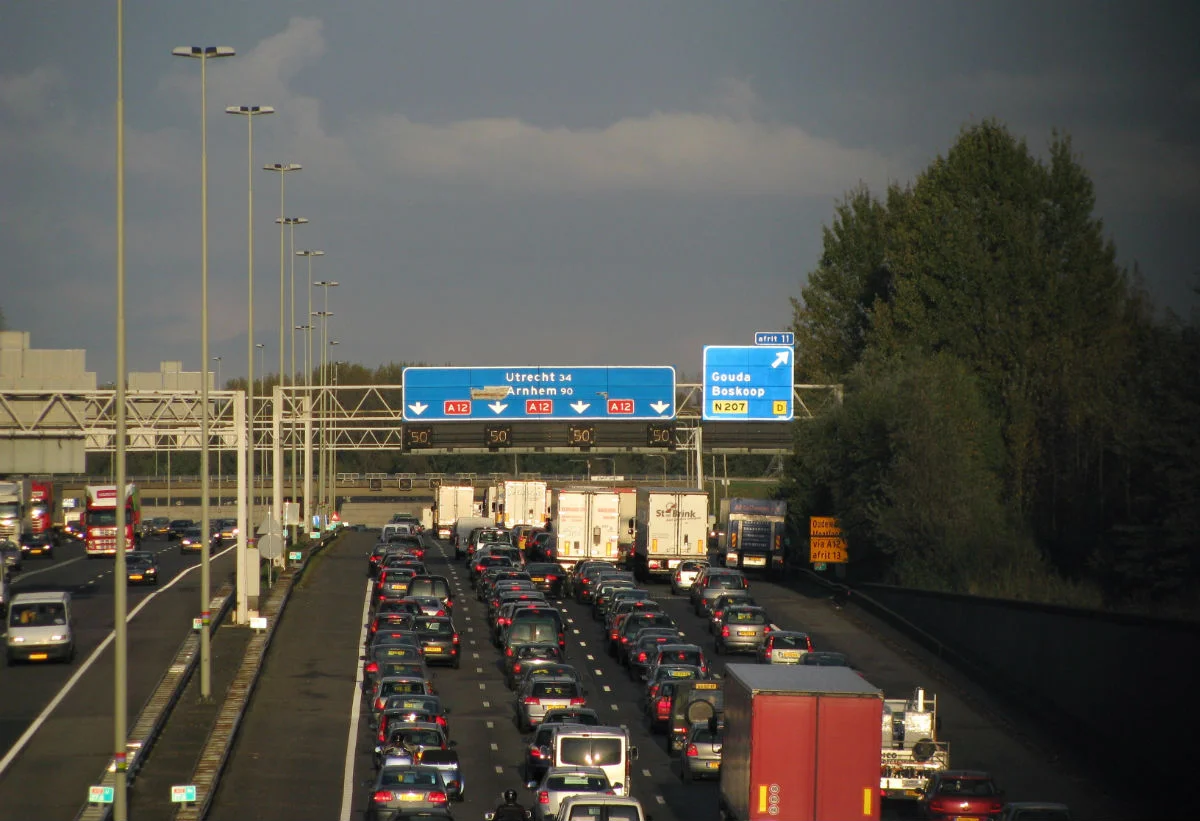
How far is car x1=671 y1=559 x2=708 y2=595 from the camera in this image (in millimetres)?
61812

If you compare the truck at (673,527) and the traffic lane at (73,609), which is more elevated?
the truck at (673,527)

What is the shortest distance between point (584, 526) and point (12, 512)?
119 ft

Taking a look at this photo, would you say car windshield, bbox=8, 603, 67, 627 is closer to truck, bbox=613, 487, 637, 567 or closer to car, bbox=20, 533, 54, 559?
truck, bbox=613, 487, 637, 567

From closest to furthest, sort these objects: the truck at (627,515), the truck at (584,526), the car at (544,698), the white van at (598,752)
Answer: the white van at (598,752) < the car at (544,698) < the truck at (584,526) < the truck at (627,515)

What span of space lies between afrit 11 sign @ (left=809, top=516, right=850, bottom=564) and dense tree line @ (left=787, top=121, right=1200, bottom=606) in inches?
22.6

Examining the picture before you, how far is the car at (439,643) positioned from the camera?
42656 millimetres

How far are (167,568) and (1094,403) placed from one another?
141 ft

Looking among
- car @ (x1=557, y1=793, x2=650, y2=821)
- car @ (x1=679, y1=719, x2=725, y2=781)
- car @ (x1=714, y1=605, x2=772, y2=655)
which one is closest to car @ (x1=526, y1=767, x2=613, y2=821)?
car @ (x1=557, y1=793, x2=650, y2=821)

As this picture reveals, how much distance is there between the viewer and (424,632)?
142 ft

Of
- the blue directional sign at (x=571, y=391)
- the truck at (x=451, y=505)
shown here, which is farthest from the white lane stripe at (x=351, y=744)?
the truck at (x=451, y=505)

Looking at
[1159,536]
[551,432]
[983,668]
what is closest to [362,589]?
[551,432]

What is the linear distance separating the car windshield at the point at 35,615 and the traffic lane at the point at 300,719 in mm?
5735

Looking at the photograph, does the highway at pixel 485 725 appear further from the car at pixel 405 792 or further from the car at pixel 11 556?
the car at pixel 11 556

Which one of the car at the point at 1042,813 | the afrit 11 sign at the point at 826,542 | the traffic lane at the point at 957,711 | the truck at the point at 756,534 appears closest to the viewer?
the car at the point at 1042,813
